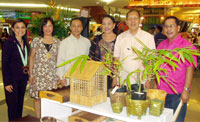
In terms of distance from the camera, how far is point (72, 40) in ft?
9.69

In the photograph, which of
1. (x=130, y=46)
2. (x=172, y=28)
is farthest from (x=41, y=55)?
(x=172, y=28)

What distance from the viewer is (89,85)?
1685 millimetres

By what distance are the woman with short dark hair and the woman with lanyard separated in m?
0.12

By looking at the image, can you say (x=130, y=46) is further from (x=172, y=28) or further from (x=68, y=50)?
(x=68, y=50)

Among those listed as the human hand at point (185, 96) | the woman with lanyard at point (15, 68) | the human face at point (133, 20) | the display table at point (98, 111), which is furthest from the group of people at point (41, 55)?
the human hand at point (185, 96)

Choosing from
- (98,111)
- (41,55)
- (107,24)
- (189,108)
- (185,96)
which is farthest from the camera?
(189,108)

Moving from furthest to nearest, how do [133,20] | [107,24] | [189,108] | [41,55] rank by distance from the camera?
[189,108] → [41,55] → [107,24] → [133,20]

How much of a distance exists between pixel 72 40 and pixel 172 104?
1533 mm

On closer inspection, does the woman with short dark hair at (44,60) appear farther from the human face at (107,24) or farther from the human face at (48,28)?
the human face at (107,24)

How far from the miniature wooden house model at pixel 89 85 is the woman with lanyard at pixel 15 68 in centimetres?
134

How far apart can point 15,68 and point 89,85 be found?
155 centimetres

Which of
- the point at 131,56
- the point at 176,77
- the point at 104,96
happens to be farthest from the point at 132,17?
the point at 104,96

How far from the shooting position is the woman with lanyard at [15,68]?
2.79m

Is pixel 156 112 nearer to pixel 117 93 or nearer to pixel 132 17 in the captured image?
pixel 117 93
